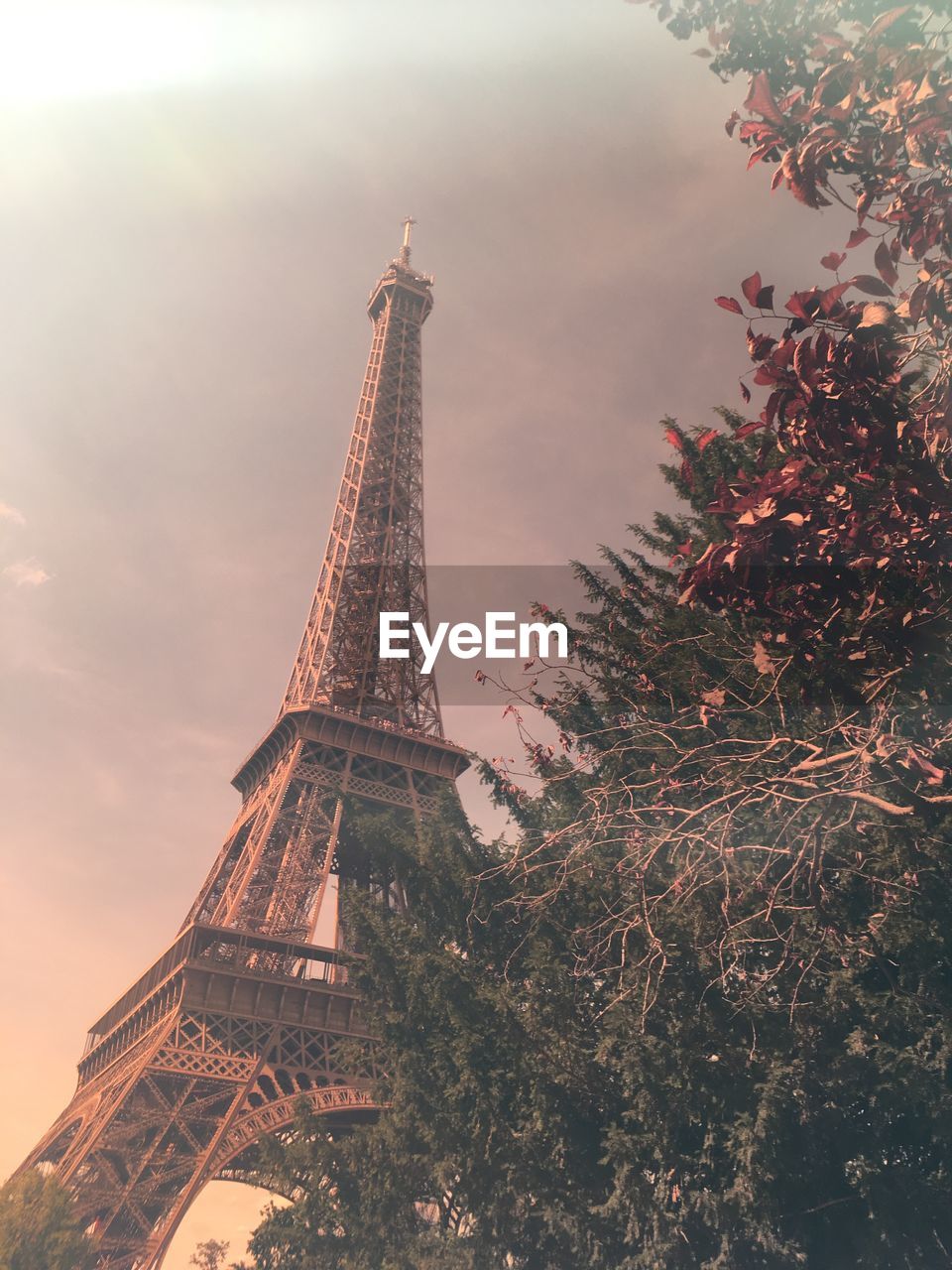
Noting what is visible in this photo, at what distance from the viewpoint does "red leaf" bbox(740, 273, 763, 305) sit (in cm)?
510

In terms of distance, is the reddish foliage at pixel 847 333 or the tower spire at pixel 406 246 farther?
the tower spire at pixel 406 246

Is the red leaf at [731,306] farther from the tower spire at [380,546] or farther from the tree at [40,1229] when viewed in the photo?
the tower spire at [380,546]

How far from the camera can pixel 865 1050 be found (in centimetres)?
1170

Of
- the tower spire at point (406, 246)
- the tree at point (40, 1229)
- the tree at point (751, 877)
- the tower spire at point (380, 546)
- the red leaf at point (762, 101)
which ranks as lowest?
the tree at point (40, 1229)

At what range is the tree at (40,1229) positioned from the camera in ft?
83.6

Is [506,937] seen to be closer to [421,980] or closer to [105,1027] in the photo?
[421,980]

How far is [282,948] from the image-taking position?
36.1m

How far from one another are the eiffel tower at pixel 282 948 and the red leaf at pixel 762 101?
54.3ft

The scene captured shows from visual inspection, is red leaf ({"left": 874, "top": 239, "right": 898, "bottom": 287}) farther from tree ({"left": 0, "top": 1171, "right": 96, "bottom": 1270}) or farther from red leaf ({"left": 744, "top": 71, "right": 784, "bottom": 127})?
tree ({"left": 0, "top": 1171, "right": 96, "bottom": 1270})

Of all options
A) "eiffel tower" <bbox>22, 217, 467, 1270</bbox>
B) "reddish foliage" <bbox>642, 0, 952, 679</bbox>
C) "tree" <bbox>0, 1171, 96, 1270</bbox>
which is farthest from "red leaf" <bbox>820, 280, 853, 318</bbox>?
"tree" <bbox>0, 1171, 96, 1270</bbox>

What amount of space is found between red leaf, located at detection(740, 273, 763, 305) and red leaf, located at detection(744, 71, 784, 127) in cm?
108

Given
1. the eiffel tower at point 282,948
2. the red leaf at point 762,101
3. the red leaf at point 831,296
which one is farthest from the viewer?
the eiffel tower at point 282,948

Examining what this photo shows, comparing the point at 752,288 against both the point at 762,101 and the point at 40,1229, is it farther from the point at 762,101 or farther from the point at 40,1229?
the point at 40,1229

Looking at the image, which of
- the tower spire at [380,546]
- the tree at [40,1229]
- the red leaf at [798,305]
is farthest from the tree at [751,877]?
the tower spire at [380,546]
